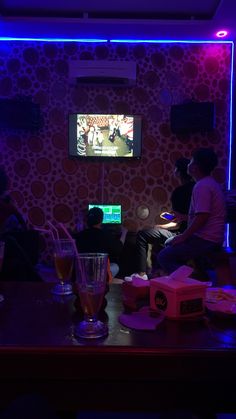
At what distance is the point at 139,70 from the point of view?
486 cm

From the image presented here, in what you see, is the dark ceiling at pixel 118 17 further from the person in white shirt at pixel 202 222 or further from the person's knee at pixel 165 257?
the person's knee at pixel 165 257

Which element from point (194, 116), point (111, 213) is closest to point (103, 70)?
point (194, 116)

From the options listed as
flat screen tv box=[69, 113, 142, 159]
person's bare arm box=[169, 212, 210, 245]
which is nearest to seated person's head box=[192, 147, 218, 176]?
person's bare arm box=[169, 212, 210, 245]

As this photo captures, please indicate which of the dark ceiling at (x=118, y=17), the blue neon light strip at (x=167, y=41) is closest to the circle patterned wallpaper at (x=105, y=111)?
the blue neon light strip at (x=167, y=41)

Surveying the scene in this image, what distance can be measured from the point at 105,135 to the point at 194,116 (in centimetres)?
105

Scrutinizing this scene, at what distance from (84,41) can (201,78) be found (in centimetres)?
146

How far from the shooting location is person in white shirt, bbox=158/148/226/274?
316cm

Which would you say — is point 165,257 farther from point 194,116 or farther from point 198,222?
point 194,116

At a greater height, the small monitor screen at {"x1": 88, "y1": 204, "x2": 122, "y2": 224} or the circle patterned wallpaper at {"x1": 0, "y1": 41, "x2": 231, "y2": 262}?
the circle patterned wallpaper at {"x1": 0, "y1": 41, "x2": 231, "y2": 262}

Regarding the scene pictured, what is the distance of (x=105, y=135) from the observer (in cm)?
482

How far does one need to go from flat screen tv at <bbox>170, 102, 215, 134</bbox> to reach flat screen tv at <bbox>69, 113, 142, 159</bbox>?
457mm

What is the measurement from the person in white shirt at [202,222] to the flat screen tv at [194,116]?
1370 millimetres

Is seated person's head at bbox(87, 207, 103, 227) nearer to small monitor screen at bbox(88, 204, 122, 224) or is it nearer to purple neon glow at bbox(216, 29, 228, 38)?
small monitor screen at bbox(88, 204, 122, 224)

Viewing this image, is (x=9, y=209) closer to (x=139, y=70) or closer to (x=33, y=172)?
(x=33, y=172)
